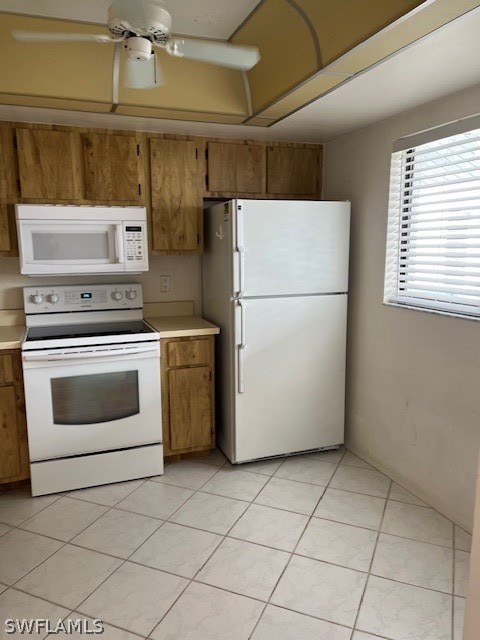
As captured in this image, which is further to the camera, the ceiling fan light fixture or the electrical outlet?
the electrical outlet

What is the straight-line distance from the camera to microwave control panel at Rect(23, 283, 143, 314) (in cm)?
295

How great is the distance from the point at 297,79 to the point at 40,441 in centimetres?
233

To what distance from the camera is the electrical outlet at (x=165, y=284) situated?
337cm

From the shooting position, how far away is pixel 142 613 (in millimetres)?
1805

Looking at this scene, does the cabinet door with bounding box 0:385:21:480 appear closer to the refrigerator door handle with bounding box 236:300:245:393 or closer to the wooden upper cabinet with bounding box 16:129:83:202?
the wooden upper cabinet with bounding box 16:129:83:202

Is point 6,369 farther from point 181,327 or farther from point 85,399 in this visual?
point 181,327

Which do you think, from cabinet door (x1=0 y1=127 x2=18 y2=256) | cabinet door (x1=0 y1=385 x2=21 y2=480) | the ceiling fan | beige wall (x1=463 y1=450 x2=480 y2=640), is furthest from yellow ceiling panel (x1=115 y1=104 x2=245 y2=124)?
beige wall (x1=463 y1=450 x2=480 y2=640)

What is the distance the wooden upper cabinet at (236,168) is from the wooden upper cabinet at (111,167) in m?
0.51

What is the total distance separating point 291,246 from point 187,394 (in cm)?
115

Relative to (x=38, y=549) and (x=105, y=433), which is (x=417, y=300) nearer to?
(x=105, y=433)

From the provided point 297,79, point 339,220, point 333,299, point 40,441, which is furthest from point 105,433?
point 297,79

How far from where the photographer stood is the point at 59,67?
2197 millimetres

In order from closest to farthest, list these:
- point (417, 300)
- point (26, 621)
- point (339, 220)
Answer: point (26, 621), point (417, 300), point (339, 220)

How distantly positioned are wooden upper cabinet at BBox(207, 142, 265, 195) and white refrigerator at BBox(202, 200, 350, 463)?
25 centimetres
